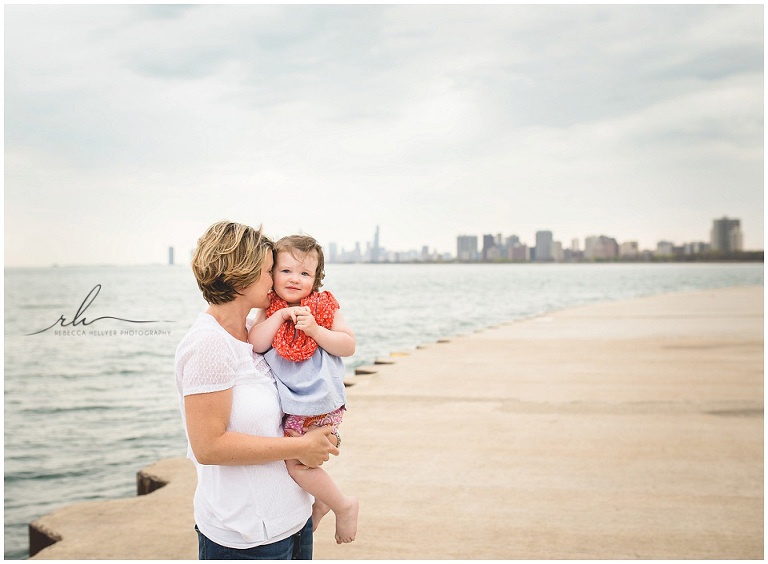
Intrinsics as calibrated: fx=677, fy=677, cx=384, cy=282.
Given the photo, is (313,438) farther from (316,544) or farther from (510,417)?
(510,417)

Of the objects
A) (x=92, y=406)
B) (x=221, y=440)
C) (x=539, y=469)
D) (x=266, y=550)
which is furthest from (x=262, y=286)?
(x=92, y=406)

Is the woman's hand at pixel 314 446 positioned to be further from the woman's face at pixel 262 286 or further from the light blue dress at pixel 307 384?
the woman's face at pixel 262 286

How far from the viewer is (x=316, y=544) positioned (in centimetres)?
409

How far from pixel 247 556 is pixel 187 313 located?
133ft

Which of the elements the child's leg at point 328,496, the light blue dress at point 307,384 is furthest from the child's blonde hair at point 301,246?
the child's leg at point 328,496

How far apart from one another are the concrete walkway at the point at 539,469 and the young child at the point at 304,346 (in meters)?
2.00

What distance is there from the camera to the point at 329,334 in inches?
90.3

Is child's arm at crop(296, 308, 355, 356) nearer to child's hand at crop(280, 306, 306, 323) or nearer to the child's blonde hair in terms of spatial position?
child's hand at crop(280, 306, 306, 323)

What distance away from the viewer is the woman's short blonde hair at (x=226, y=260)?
2.08m

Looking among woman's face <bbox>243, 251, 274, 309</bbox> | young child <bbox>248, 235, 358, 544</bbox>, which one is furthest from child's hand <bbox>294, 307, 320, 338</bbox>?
woman's face <bbox>243, 251, 274, 309</bbox>

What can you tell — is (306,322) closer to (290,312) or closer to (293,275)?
(290,312)

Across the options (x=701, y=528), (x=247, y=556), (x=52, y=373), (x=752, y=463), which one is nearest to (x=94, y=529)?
(x=247, y=556)

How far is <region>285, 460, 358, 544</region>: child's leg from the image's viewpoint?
2236 millimetres

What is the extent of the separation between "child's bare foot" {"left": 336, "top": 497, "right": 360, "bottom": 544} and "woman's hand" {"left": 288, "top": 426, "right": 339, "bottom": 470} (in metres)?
0.37
